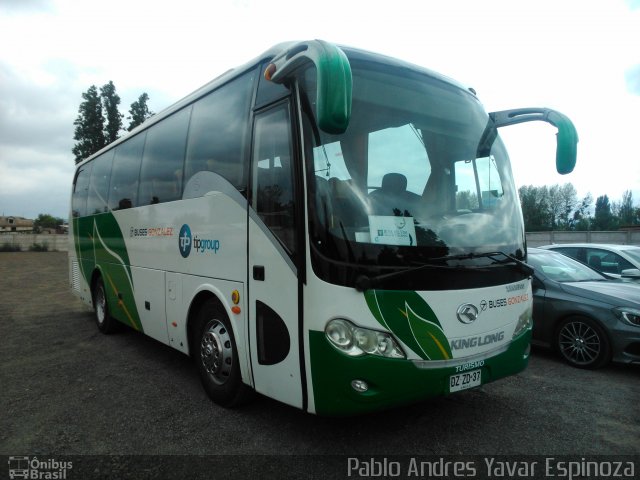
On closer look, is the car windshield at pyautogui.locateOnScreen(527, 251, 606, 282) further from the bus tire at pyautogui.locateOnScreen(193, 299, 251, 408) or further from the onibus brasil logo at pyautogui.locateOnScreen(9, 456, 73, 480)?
the onibus brasil logo at pyautogui.locateOnScreen(9, 456, 73, 480)

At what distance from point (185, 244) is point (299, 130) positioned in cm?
226

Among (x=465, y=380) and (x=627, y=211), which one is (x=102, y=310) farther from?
(x=627, y=211)

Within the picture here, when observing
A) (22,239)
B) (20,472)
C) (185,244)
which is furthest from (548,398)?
(22,239)

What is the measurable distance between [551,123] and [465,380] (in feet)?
8.93

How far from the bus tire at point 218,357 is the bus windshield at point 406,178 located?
1642mm

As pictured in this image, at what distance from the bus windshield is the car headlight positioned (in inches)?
95.4

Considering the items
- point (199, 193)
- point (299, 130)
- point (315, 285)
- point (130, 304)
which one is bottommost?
point (130, 304)

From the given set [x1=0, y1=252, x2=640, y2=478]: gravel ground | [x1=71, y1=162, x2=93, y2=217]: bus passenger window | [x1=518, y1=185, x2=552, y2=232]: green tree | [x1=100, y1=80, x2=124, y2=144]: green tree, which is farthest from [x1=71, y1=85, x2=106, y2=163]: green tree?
[x1=518, y1=185, x2=552, y2=232]: green tree

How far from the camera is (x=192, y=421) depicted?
407 centimetres

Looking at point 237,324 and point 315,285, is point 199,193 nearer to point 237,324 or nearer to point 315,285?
point 237,324

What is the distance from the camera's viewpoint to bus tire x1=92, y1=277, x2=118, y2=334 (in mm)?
7750

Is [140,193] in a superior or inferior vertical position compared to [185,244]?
superior

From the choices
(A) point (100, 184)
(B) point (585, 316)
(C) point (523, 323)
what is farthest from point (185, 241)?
(B) point (585, 316)

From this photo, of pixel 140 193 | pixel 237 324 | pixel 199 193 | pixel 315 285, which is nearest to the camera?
pixel 315 285
